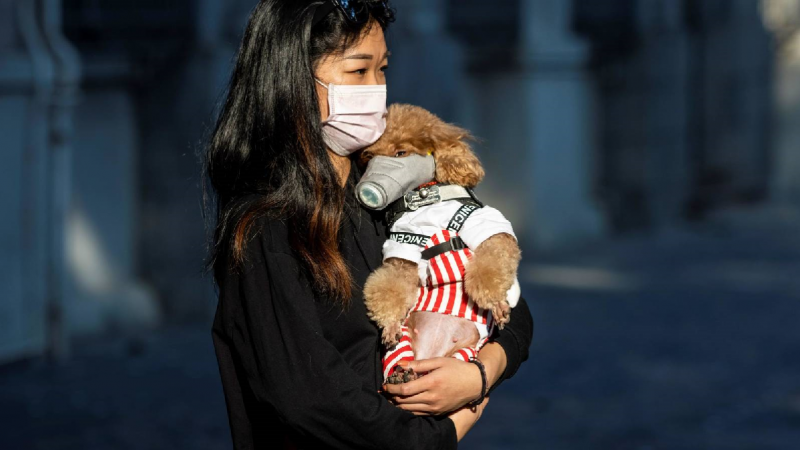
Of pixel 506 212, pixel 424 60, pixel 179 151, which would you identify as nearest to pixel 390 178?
pixel 179 151

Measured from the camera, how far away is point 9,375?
7.00m

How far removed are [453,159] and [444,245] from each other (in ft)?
0.65

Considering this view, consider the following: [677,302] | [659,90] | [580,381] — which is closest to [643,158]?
[659,90]

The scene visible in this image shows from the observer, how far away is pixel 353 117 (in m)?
2.41

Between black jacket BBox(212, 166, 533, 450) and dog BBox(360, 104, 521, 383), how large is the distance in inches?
4.6

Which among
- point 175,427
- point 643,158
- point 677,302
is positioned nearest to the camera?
point 175,427

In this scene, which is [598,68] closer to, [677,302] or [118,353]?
[677,302]

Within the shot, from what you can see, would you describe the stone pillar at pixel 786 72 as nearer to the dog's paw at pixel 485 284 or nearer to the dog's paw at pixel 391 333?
the dog's paw at pixel 485 284

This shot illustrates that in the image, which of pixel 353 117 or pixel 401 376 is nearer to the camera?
pixel 401 376

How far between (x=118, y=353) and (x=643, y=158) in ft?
24.7

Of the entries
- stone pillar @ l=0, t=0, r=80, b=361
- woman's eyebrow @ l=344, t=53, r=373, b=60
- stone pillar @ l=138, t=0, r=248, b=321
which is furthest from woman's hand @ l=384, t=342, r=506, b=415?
stone pillar @ l=138, t=0, r=248, b=321

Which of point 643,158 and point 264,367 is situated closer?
point 264,367

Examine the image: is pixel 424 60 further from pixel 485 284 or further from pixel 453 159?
pixel 485 284

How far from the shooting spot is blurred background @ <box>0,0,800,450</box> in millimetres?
6383
